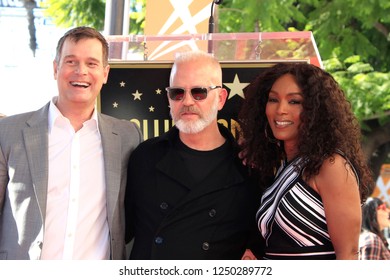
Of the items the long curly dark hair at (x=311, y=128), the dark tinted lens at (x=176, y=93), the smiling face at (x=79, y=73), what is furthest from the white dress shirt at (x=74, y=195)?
the long curly dark hair at (x=311, y=128)

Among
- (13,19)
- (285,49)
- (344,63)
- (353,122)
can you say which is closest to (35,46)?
(13,19)

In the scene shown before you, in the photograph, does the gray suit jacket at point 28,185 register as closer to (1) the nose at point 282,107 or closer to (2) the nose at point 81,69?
(2) the nose at point 81,69

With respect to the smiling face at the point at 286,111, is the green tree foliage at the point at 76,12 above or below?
above

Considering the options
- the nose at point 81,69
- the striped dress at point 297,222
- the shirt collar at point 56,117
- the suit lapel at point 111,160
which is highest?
the nose at point 81,69

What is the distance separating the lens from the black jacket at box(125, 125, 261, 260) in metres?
3.61

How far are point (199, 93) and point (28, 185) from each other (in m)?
1.08

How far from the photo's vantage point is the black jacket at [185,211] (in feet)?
11.8

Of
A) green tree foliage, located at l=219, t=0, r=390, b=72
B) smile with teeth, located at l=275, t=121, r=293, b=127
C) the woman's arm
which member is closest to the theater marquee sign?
smile with teeth, located at l=275, t=121, r=293, b=127

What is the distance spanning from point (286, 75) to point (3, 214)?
1691 mm

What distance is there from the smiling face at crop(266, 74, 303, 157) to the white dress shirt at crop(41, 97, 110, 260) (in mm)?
978

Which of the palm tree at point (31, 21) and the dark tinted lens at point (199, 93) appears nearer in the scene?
the dark tinted lens at point (199, 93)

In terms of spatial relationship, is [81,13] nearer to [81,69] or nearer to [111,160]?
[81,69]

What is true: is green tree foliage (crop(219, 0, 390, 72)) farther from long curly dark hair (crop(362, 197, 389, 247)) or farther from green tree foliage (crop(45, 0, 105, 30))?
long curly dark hair (crop(362, 197, 389, 247))

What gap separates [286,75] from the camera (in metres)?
3.70
